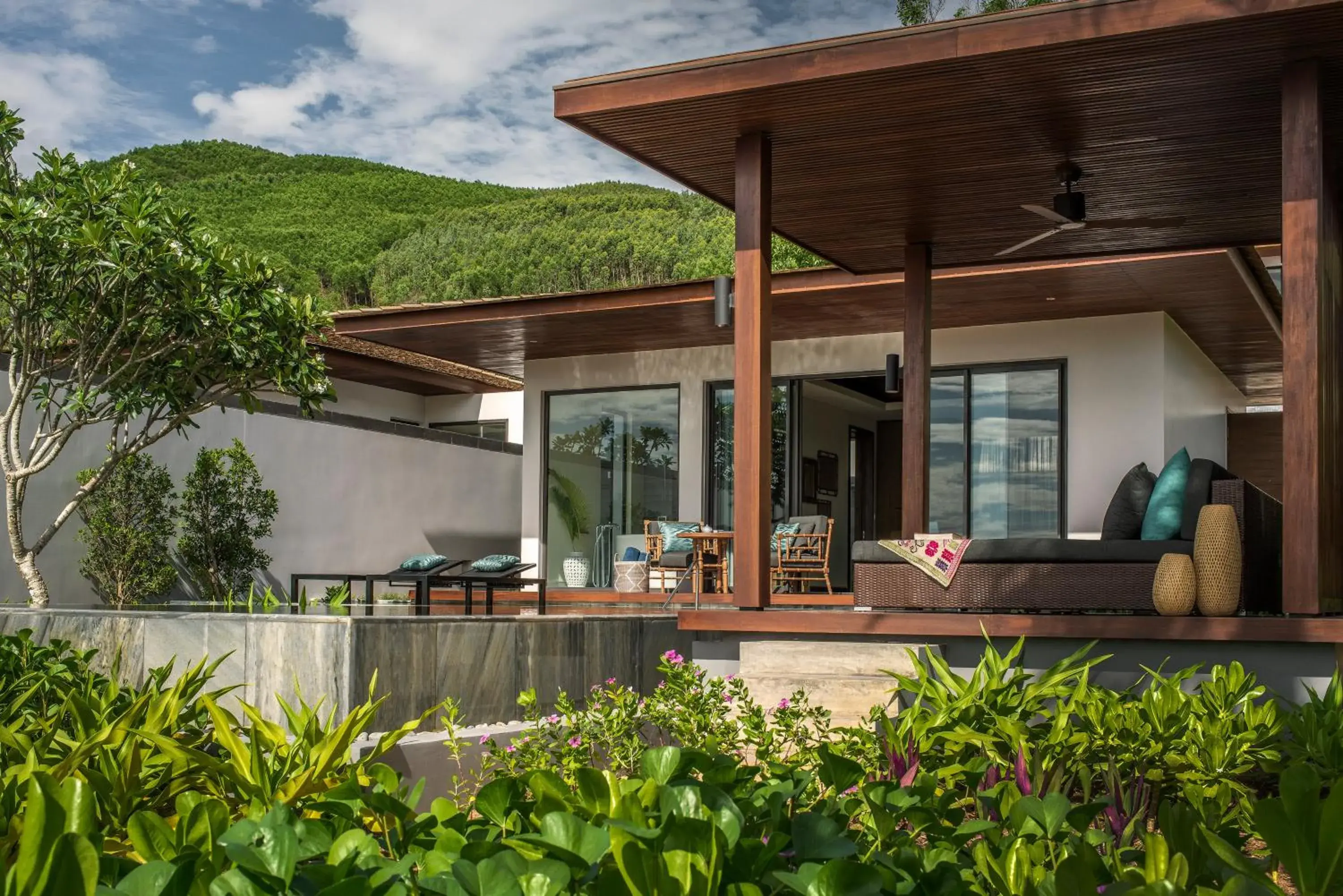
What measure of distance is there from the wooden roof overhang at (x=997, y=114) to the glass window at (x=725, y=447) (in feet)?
17.6

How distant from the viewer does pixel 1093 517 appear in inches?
456

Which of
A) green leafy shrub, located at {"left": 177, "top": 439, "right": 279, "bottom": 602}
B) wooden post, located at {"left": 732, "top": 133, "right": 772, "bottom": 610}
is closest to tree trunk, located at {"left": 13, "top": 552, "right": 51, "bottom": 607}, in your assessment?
green leafy shrub, located at {"left": 177, "top": 439, "right": 279, "bottom": 602}

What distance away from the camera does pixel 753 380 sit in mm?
6441

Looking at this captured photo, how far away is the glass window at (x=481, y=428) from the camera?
19.2 metres

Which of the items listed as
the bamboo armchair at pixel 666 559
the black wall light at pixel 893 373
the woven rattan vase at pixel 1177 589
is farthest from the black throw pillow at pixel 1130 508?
→ the bamboo armchair at pixel 666 559

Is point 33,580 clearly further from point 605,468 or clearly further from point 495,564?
point 605,468

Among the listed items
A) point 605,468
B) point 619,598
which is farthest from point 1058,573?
point 605,468

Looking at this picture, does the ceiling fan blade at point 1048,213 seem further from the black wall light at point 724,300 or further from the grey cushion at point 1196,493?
the black wall light at point 724,300

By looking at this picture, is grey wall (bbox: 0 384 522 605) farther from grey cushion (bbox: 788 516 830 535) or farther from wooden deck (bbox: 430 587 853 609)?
grey cushion (bbox: 788 516 830 535)

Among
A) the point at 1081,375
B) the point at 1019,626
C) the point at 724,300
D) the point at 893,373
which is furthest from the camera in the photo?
the point at 1081,375

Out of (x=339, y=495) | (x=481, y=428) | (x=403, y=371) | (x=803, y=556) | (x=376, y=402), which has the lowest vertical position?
(x=803, y=556)

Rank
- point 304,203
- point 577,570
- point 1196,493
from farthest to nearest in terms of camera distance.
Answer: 1. point 304,203
2. point 577,570
3. point 1196,493

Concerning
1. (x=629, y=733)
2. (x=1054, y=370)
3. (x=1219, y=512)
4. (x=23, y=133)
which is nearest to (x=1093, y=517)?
(x=1054, y=370)

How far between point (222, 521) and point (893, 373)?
19.9 ft
